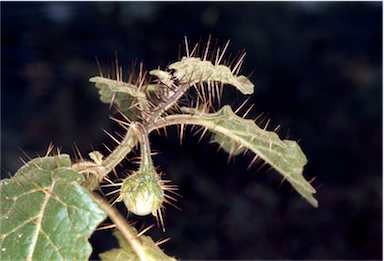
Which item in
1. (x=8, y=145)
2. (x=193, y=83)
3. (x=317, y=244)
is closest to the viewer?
(x=193, y=83)

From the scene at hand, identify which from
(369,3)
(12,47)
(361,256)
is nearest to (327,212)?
(361,256)

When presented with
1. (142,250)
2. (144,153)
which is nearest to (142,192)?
(144,153)

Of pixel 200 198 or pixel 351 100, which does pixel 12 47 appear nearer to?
pixel 200 198

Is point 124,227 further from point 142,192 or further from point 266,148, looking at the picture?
point 266,148

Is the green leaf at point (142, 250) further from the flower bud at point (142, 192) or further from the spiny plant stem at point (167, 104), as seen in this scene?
the spiny plant stem at point (167, 104)

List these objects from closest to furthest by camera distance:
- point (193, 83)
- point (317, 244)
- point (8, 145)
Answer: point (193, 83), point (8, 145), point (317, 244)

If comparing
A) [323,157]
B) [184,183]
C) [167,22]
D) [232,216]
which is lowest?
[232,216]

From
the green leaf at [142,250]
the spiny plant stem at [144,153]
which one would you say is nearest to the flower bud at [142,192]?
the spiny plant stem at [144,153]

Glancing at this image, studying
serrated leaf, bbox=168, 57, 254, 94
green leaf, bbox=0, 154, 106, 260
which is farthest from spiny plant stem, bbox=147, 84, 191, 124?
green leaf, bbox=0, 154, 106, 260
